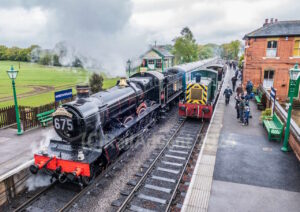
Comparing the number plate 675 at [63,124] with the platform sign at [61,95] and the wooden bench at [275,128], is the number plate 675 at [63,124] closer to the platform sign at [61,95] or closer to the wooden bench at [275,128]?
the platform sign at [61,95]

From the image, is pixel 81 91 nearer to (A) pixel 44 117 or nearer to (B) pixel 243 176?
(A) pixel 44 117

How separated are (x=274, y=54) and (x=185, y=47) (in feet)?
88.8

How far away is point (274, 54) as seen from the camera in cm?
1866

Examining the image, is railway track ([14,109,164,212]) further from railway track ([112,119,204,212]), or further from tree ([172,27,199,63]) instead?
tree ([172,27,199,63])

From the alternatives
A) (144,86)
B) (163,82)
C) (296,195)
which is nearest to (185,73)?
(163,82)

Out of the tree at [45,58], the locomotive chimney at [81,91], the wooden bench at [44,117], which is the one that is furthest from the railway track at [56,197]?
the tree at [45,58]

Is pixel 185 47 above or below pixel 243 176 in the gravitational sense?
above

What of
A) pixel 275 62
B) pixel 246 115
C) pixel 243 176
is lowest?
pixel 243 176

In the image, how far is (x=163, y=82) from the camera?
→ 12.8 meters

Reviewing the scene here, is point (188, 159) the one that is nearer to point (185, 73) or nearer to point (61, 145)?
point (61, 145)

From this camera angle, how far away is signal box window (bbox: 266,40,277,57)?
60.5ft

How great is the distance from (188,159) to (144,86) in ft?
13.8

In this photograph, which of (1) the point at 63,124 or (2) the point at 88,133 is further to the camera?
(2) the point at 88,133

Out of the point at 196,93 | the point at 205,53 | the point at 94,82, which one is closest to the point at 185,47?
the point at 94,82
